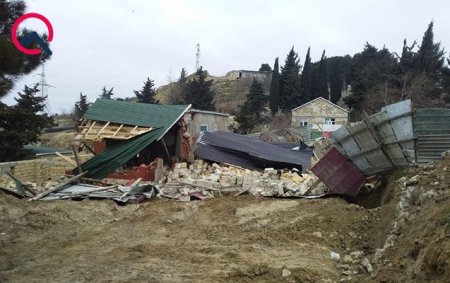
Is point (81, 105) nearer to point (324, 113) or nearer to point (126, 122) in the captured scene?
point (324, 113)

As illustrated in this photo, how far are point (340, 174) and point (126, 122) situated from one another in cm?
928

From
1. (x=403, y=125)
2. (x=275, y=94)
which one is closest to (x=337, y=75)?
(x=275, y=94)

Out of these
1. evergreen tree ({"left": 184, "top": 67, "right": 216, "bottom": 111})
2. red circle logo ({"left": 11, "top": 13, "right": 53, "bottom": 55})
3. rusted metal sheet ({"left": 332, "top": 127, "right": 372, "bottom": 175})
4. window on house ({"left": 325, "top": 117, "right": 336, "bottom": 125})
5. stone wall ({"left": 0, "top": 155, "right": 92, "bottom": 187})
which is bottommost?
stone wall ({"left": 0, "top": 155, "right": 92, "bottom": 187})

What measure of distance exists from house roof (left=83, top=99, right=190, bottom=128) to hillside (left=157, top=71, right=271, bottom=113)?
45.3 m

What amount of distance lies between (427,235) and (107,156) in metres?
12.9

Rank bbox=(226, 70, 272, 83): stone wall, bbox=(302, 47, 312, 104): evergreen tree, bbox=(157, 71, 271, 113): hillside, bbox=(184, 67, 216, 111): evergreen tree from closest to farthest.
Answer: bbox=(184, 67, 216, 111): evergreen tree
bbox=(302, 47, 312, 104): evergreen tree
bbox=(157, 71, 271, 113): hillside
bbox=(226, 70, 272, 83): stone wall

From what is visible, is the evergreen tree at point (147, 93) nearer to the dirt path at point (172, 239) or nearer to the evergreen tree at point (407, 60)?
the evergreen tree at point (407, 60)

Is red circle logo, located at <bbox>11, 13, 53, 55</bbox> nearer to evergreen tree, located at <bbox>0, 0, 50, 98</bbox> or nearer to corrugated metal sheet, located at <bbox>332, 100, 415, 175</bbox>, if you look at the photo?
evergreen tree, located at <bbox>0, 0, 50, 98</bbox>

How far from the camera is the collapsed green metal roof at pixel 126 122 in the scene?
16062 millimetres

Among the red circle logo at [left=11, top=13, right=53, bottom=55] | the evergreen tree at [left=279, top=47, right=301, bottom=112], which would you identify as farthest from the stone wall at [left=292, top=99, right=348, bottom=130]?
the red circle logo at [left=11, top=13, right=53, bottom=55]

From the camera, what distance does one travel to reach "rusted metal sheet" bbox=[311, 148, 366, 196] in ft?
37.8

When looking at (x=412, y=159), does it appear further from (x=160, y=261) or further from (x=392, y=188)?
(x=160, y=261)

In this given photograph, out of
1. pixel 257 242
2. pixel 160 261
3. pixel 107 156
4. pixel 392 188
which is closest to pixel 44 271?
pixel 160 261

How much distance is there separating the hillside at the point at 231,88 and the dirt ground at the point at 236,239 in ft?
177
